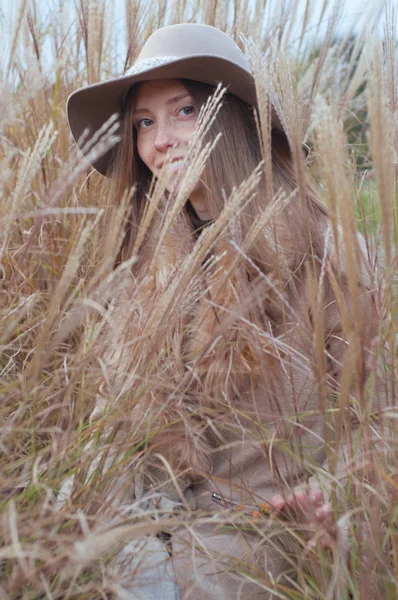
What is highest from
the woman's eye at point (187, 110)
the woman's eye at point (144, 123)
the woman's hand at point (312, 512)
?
the woman's eye at point (187, 110)

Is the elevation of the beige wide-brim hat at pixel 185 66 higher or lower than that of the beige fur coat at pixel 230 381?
higher

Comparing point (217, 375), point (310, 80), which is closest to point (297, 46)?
point (310, 80)

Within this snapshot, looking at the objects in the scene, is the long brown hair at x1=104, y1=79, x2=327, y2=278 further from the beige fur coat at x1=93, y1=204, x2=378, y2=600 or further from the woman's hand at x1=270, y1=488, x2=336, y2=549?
the woman's hand at x1=270, y1=488, x2=336, y2=549

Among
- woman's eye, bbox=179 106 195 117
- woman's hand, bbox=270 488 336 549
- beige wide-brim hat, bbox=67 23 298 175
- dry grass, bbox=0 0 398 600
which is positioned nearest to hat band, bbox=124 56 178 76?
beige wide-brim hat, bbox=67 23 298 175

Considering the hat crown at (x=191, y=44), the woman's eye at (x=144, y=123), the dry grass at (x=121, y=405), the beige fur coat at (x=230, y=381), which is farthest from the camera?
the woman's eye at (x=144, y=123)

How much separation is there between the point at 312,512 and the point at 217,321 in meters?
0.38

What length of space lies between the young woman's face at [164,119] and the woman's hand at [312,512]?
871 millimetres

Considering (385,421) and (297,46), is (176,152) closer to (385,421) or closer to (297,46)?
(385,421)

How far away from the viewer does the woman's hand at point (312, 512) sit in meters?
0.91

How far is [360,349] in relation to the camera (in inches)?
31.0

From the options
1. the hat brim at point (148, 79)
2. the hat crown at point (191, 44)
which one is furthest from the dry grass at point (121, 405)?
the hat crown at point (191, 44)

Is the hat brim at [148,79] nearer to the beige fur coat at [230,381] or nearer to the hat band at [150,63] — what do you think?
the hat band at [150,63]

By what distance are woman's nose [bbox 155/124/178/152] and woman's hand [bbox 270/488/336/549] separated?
0.93 m

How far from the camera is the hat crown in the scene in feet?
5.47
